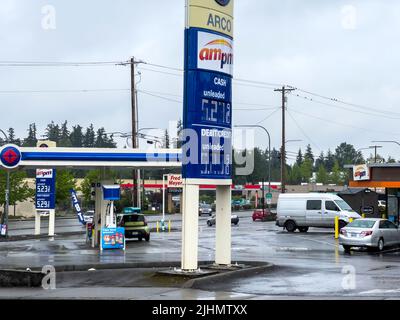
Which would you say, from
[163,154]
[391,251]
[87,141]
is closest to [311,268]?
[391,251]

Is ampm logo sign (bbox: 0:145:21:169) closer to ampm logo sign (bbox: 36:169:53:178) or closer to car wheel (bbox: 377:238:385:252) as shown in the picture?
ampm logo sign (bbox: 36:169:53:178)

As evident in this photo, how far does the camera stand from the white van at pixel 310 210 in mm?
40688

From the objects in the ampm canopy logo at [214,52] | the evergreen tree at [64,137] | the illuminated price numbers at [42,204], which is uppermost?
the evergreen tree at [64,137]

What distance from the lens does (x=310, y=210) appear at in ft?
135

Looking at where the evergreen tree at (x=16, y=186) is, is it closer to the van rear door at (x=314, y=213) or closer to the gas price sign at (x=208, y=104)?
the van rear door at (x=314, y=213)

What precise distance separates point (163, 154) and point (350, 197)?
27.2 m

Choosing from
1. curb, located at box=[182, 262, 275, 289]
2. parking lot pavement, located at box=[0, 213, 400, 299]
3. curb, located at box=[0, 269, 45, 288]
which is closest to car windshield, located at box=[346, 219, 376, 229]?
parking lot pavement, located at box=[0, 213, 400, 299]

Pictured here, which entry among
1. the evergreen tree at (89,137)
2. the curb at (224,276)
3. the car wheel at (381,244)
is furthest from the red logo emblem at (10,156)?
the evergreen tree at (89,137)

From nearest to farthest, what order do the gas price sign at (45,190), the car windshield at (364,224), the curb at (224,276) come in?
the curb at (224,276)
the car windshield at (364,224)
the gas price sign at (45,190)

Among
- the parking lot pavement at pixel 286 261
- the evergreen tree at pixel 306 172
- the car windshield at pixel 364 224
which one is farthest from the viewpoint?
the evergreen tree at pixel 306 172

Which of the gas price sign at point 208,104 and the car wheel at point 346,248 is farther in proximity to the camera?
the car wheel at point 346,248

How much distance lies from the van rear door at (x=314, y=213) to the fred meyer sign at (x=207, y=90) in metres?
24.8

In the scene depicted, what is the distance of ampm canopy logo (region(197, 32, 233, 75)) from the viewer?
645 inches

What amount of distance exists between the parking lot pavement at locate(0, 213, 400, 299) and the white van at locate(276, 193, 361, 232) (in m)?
4.06
